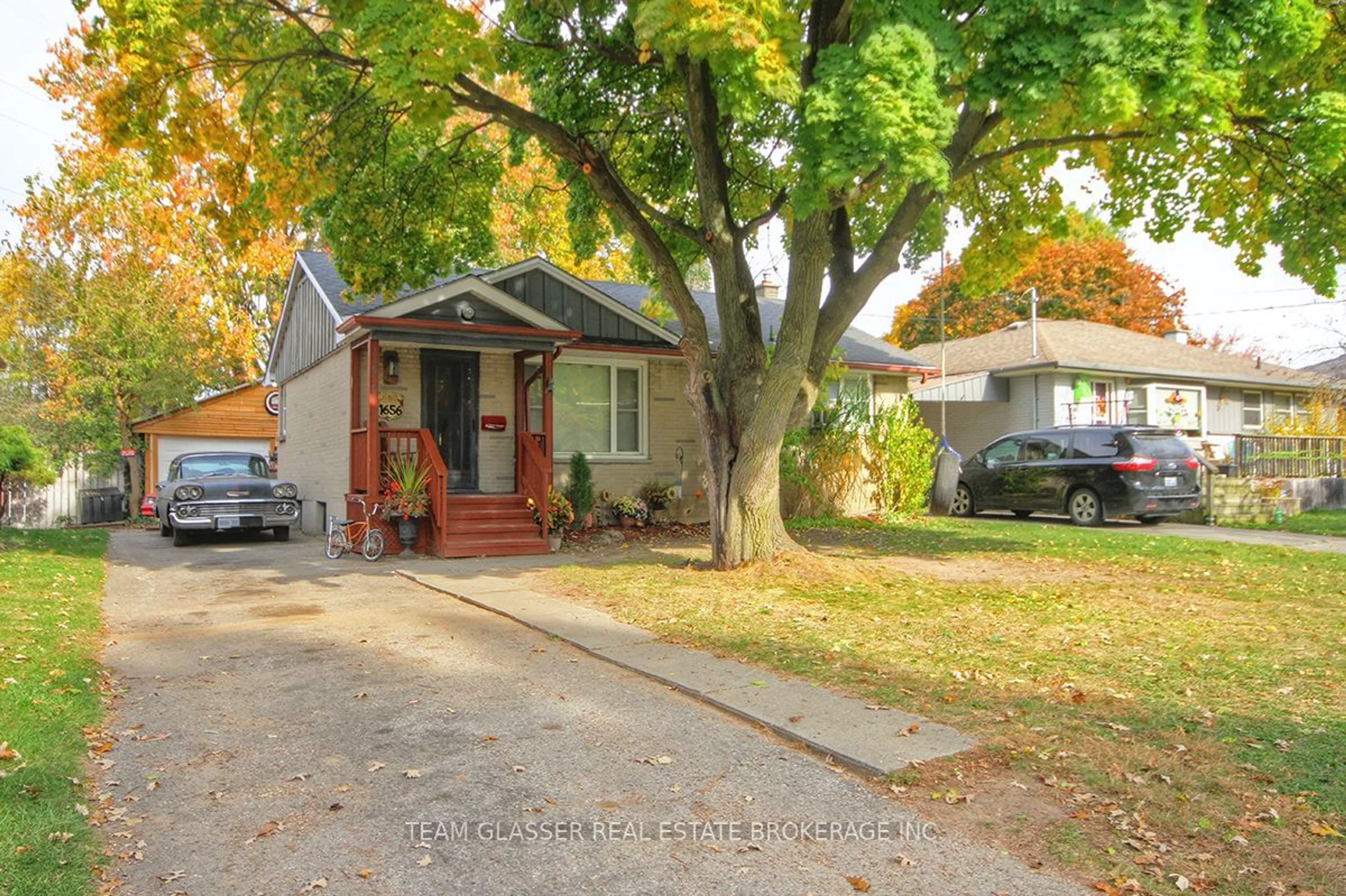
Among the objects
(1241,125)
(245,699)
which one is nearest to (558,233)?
(1241,125)

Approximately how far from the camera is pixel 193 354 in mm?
27062

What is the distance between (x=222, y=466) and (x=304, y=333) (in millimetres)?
3281

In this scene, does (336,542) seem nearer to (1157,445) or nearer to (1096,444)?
(1096,444)

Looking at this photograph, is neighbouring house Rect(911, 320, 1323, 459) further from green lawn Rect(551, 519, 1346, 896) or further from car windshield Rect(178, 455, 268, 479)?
car windshield Rect(178, 455, 268, 479)

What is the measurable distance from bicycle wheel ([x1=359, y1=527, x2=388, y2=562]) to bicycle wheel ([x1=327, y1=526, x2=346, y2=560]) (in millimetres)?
391

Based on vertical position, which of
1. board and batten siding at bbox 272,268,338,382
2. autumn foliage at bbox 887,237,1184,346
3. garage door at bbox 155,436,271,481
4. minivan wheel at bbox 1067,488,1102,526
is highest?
autumn foliage at bbox 887,237,1184,346

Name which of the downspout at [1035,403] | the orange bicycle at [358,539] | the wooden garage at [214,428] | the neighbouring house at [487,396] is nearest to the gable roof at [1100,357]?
the downspout at [1035,403]

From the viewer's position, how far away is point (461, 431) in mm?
15188

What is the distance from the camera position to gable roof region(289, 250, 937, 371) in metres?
15.1

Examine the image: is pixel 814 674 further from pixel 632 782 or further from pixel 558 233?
pixel 558 233

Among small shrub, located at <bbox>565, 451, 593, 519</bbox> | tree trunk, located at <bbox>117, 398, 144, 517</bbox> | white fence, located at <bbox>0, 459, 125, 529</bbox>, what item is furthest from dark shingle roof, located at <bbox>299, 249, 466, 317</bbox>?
white fence, located at <bbox>0, 459, 125, 529</bbox>

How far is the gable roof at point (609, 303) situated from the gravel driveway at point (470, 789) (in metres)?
7.27

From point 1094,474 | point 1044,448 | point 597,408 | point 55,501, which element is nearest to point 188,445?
point 55,501

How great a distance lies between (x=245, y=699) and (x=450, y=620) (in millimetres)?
2566
